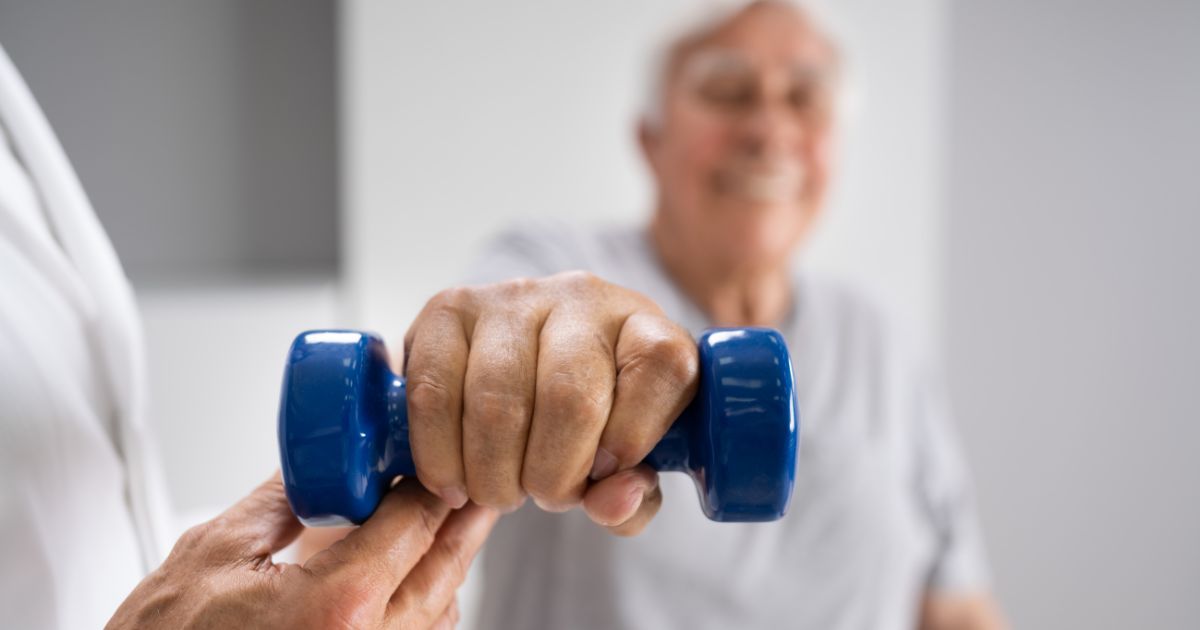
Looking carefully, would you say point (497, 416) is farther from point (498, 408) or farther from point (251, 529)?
point (251, 529)

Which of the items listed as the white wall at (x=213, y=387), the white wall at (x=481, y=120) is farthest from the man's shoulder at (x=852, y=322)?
the white wall at (x=213, y=387)

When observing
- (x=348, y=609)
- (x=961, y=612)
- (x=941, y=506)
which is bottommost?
(x=961, y=612)

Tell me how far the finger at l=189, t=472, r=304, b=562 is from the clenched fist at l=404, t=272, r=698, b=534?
0.07 m

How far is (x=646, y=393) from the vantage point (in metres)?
0.30

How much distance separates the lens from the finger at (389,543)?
0.30 m

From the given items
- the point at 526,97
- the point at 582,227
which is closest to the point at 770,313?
the point at 582,227

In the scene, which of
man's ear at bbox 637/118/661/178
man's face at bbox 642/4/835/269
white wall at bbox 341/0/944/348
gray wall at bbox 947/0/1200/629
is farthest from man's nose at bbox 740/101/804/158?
gray wall at bbox 947/0/1200/629

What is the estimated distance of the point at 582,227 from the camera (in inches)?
38.0

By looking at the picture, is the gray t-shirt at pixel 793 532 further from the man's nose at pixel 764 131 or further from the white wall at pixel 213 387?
the white wall at pixel 213 387

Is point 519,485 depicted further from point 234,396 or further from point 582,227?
point 234,396

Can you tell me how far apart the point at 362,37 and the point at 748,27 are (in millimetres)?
837

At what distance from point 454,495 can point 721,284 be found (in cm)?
69

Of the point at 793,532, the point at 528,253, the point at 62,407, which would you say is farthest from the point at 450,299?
the point at 793,532

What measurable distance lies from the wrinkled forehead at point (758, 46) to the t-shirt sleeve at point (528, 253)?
9.1 inches
